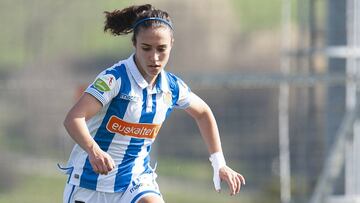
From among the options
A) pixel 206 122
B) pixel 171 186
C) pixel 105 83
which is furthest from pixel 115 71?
pixel 171 186

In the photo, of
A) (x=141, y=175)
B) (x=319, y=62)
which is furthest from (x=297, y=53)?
(x=141, y=175)

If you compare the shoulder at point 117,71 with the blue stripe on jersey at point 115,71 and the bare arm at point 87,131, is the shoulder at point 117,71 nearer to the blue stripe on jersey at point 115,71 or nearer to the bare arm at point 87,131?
the blue stripe on jersey at point 115,71

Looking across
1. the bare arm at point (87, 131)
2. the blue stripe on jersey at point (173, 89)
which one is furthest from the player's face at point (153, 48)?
the bare arm at point (87, 131)

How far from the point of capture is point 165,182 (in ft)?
28.9

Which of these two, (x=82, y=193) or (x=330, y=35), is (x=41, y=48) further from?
(x=82, y=193)

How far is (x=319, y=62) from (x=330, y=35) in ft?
1.05

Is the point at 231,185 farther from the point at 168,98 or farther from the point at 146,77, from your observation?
the point at 146,77

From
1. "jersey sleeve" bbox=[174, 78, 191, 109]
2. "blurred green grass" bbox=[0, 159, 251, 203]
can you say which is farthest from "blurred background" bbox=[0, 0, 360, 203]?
"jersey sleeve" bbox=[174, 78, 191, 109]

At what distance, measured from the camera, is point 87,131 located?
17.1ft

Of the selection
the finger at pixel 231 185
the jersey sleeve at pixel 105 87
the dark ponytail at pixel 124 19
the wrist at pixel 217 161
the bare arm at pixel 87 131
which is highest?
the dark ponytail at pixel 124 19

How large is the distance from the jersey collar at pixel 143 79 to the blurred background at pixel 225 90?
109 inches

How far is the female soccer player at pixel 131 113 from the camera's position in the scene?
5.48 meters

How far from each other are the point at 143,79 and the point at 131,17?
13.9 inches

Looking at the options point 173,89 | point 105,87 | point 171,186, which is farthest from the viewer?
point 171,186
